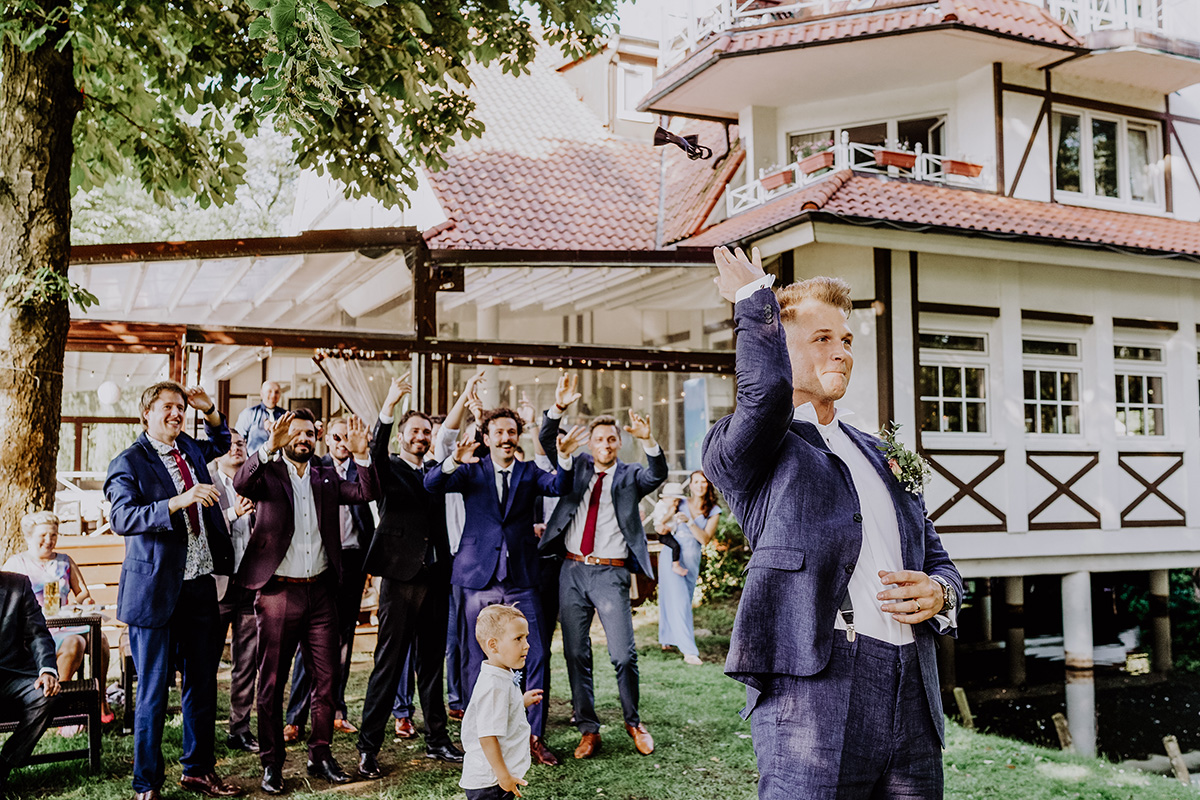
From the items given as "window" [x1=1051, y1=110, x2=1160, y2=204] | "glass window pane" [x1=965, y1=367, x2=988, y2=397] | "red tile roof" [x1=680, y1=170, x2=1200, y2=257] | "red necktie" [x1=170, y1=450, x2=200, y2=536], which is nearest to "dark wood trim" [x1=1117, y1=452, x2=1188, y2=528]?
"glass window pane" [x1=965, y1=367, x2=988, y2=397]

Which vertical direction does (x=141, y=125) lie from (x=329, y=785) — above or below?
above

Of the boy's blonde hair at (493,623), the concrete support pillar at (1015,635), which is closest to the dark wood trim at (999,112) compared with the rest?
the concrete support pillar at (1015,635)

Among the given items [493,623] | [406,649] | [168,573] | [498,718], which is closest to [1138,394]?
[406,649]

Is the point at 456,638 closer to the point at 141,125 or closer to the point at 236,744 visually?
the point at 236,744

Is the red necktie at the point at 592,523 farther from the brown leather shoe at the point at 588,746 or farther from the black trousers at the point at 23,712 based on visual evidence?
the black trousers at the point at 23,712

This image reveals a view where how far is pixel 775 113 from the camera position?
45.6 ft

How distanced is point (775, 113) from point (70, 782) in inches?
463

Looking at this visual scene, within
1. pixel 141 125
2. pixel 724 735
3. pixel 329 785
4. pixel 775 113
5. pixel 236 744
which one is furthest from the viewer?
pixel 775 113

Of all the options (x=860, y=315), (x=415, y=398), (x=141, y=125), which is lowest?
(x=415, y=398)

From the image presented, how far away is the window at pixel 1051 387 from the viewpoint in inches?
500

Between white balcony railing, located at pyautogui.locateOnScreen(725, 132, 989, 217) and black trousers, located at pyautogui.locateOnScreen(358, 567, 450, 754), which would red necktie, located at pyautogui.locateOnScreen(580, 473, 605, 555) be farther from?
white balcony railing, located at pyautogui.locateOnScreen(725, 132, 989, 217)

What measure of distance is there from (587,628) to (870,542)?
446 cm

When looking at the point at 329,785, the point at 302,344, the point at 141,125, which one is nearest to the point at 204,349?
the point at 302,344

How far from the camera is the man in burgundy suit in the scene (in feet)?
18.4
